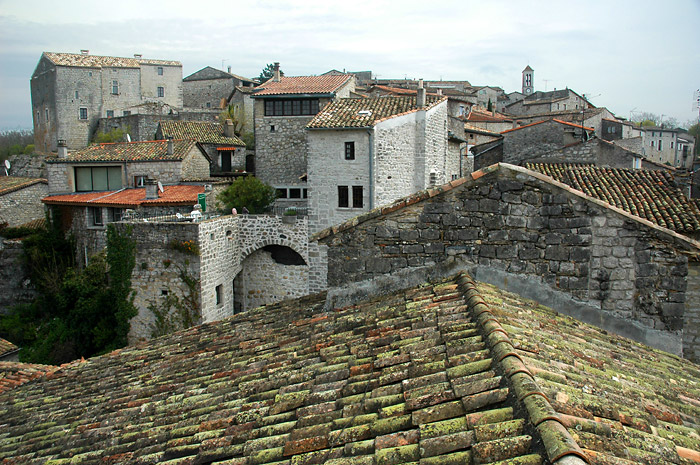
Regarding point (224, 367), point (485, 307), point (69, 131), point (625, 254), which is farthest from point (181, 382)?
point (69, 131)

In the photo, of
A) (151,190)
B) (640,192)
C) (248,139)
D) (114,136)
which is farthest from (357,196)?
(114,136)

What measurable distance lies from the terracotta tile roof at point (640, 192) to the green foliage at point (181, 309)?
1217cm

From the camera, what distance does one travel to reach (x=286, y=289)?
834 inches

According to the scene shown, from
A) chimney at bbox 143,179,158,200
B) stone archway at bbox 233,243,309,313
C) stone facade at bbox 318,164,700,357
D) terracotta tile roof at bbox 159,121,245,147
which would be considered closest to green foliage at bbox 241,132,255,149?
terracotta tile roof at bbox 159,121,245,147

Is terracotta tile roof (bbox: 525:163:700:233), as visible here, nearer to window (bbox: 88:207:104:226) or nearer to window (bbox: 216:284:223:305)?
window (bbox: 216:284:223:305)

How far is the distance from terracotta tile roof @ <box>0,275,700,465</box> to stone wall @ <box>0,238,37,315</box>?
20484mm

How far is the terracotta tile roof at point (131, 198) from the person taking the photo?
21.9 metres

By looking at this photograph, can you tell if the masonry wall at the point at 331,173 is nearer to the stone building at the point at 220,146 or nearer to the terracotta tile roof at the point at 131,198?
the terracotta tile roof at the point at 131,198

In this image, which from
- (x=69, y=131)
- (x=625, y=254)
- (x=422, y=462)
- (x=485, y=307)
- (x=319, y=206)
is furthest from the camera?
(x=69, y=131)

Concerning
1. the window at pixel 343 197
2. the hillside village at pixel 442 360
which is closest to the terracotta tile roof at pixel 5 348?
the hillside village at pixel 442 360

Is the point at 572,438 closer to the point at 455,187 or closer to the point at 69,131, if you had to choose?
the point at 455,187

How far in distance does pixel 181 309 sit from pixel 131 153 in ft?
37.8

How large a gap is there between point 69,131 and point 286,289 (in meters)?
39.4

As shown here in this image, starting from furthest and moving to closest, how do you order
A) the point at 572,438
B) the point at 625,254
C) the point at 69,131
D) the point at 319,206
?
the point at 69,131
the point at 319,206
the point at 625,254
the point at 572,438
